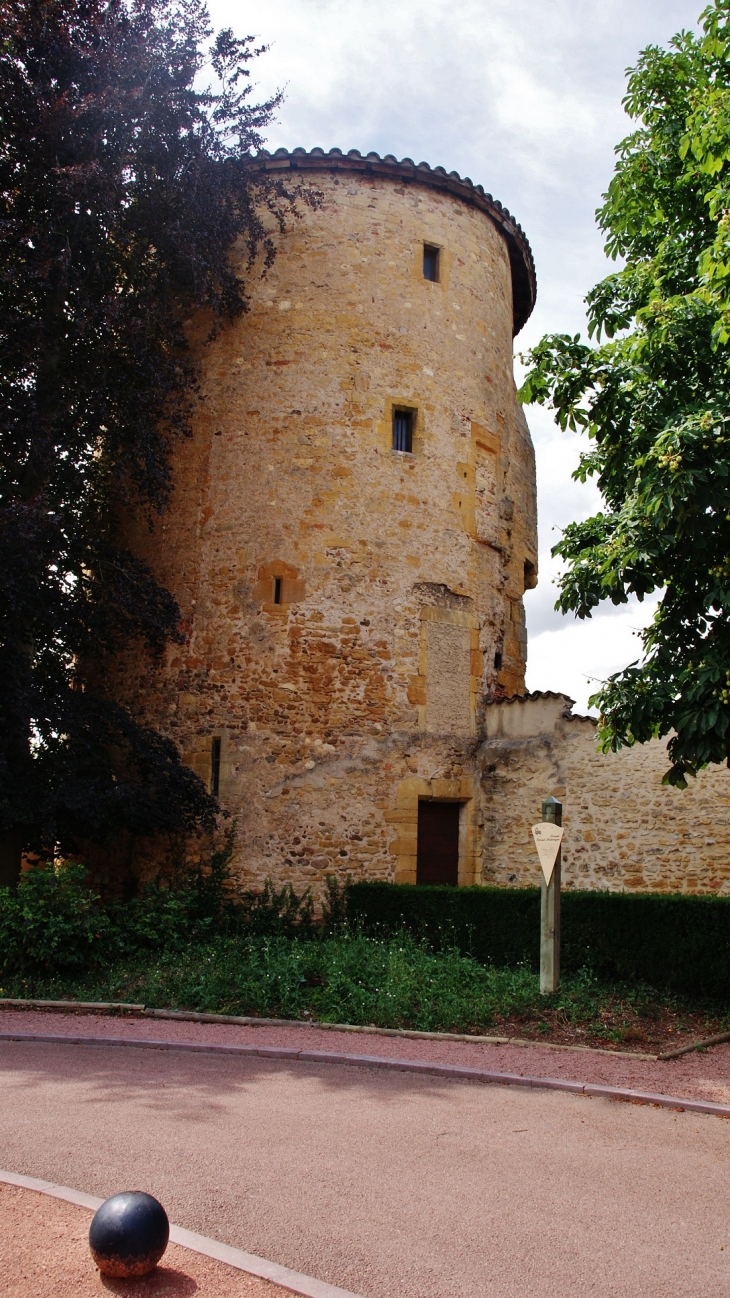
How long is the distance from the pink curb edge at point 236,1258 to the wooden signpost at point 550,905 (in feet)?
19.0

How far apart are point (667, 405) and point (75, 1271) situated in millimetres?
6908

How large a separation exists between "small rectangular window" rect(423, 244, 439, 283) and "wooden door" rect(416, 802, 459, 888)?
8355mm

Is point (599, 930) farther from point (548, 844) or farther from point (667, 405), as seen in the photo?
point (667, 405)

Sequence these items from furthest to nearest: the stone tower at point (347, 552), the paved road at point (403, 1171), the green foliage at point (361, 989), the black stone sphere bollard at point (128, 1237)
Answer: the stone tower at point (347, 552), the green foliage at point (361, 989), the paved road at point (403, 1171), the black stone sphere bollard at point (128, 1237)

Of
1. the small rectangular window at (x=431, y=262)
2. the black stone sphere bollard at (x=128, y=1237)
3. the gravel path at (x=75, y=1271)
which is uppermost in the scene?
the small rectangular window at (x=431, y=262)

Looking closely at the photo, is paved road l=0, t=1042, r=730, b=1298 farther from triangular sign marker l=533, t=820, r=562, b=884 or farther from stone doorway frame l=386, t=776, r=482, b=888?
stone doorway frame l=386, t=776, r=482, b=888

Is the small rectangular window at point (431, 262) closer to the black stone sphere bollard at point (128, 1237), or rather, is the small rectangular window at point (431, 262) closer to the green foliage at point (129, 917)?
the green foliage at point (129, 917)

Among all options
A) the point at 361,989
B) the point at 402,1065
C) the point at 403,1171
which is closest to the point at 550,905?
the point at 361,989

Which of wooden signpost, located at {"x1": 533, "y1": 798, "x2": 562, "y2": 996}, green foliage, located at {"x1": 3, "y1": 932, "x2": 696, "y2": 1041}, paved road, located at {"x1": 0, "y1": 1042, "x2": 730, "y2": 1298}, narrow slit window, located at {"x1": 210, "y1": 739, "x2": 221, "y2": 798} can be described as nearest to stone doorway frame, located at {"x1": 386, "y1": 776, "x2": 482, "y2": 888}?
narrow slit window, located at {"x1": 210, "y1": 739, "x2": 221, "y2": 798}

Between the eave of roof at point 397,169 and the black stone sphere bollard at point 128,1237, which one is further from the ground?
the eave of roof at point 397,169

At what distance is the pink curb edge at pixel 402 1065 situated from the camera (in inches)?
252

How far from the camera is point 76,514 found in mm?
14070

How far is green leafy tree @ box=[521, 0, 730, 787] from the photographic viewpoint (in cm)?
688

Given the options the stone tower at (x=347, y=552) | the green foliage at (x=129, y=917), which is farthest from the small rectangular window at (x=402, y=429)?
the green foliage at (x=129, y=917)
